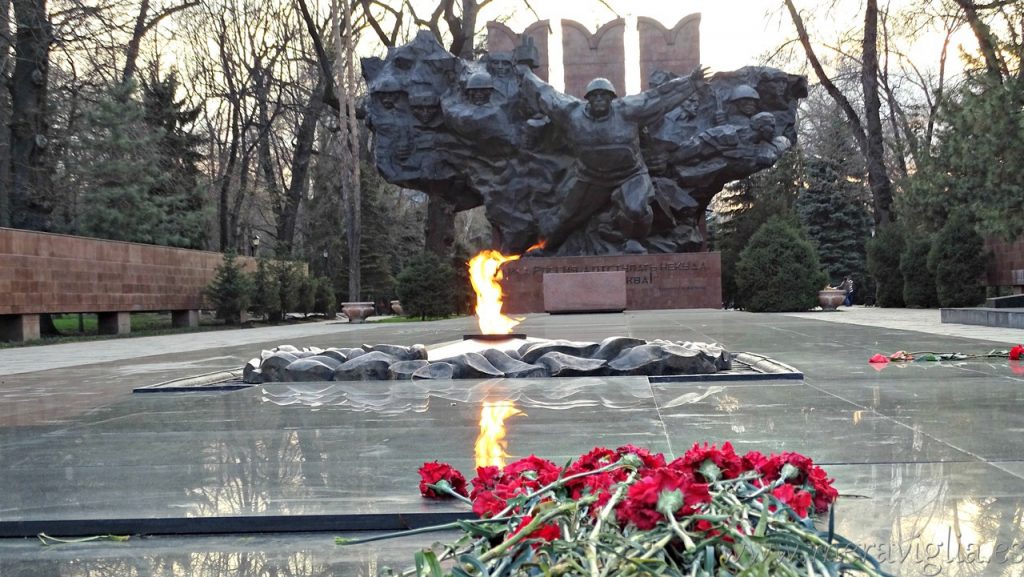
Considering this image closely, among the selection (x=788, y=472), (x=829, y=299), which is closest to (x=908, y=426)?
(x=788, y=472)

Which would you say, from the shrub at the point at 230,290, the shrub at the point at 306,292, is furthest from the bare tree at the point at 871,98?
the shrub at the point at 230,290

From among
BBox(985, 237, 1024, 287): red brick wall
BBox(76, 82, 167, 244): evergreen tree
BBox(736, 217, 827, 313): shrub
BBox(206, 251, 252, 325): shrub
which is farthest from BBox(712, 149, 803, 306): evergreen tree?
BBox(76, 82, 167, 244): evergreen tree

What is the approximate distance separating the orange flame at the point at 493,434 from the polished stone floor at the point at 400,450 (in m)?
0.05

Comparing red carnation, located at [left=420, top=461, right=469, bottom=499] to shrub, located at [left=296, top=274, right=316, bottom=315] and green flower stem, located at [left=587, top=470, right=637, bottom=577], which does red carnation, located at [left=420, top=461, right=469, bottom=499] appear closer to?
green flower stem, located at [left=587, top=470, right=637, bottom=577]

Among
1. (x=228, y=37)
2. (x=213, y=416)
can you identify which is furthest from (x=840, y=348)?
(x=228, y=37)

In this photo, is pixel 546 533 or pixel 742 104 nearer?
pixel 546 533

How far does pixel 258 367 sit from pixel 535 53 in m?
21.6

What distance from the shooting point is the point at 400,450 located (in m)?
3.74

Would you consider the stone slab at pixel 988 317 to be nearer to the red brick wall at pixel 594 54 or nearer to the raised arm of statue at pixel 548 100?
the raised arm of statue at pixel 548 100

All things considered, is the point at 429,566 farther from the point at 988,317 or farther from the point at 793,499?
the point at 988,317

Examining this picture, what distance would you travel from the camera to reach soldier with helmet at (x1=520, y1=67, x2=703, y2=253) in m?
25.0

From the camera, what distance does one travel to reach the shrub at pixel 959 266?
22203 millimetres

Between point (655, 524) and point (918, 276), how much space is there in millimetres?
24995

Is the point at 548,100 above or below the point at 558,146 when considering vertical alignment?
above
